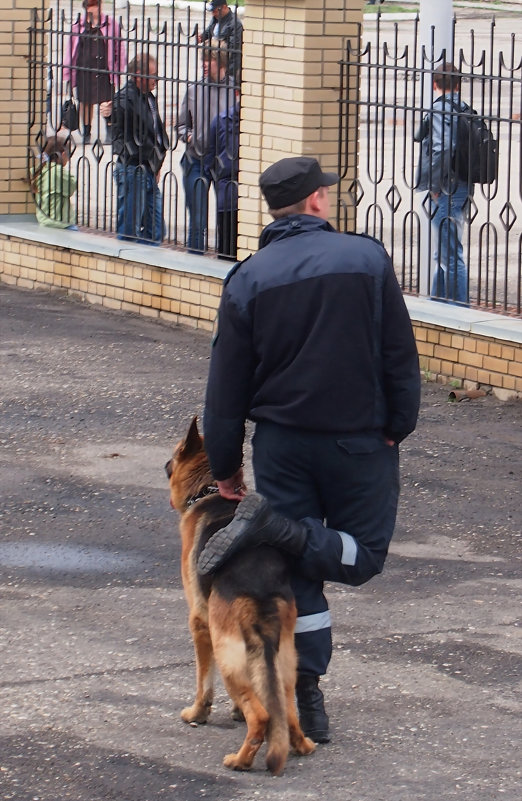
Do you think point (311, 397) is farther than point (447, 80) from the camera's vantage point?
No

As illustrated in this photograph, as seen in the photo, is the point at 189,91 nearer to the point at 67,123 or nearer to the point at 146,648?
the point at 67,123

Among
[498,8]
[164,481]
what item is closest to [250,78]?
[164,481]

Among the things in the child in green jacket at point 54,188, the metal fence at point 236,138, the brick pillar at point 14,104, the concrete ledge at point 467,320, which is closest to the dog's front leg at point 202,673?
the concrete ledge at point 467,320

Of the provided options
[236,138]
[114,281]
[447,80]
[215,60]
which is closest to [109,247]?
[114,281]

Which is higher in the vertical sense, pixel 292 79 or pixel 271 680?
pixel 292 79

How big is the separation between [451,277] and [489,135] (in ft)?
3.37

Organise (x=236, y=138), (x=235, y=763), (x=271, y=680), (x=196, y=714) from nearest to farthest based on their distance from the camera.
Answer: (x=271, y=680), (x=235, y=763), (x=196, y=714), (x=236, y=138)

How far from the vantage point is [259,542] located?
4488 mm

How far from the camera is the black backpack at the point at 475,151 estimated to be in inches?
370

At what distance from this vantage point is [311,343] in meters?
4.55

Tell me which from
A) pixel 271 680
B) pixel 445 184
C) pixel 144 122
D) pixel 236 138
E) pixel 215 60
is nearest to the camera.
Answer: pixel 271 680

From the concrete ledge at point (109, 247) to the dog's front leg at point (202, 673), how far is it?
6019 mm

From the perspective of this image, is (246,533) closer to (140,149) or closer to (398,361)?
(398,361)

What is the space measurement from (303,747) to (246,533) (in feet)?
2.36
